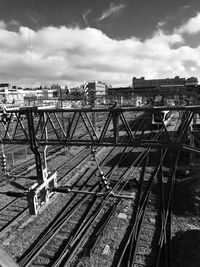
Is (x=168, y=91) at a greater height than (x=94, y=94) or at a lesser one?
greater

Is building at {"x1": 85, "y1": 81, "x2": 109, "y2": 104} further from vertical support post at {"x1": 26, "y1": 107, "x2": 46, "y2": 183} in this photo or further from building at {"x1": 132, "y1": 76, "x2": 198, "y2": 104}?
vertical support post at {"x1": 26, "y1": 107, "x2": 46, "y2": 183}

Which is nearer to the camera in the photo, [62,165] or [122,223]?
[122,223]

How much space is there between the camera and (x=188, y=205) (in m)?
13.3

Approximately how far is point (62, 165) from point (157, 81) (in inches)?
3785

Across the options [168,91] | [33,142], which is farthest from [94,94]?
[33,142]

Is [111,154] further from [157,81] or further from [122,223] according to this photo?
[157,81]

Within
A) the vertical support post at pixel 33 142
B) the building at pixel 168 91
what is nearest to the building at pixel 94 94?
the building at pixel 168 91

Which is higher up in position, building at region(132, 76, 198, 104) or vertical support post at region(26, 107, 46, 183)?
building at region(132, 76, 198, 104)

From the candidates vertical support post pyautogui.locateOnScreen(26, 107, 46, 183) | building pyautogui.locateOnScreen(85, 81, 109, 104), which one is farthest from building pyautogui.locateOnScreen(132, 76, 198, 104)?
vertical support post pyautogui.locateOnScreen(26, 107, 46, 183)

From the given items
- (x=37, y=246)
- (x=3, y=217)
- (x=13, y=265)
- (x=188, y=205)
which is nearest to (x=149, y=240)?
(x=188, y=205)

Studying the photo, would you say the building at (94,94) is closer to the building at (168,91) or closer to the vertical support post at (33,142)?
the building at (168,91)

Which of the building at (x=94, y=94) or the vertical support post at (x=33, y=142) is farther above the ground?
the building at (x=94, y=94)

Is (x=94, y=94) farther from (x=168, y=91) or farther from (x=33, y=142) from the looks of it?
(x=33, y=142)

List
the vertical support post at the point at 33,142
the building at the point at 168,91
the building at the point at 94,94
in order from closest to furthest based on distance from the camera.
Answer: the vertical support post at the point at 33,142 < the building at the point at 94,94 < the building at the point at 168,91
